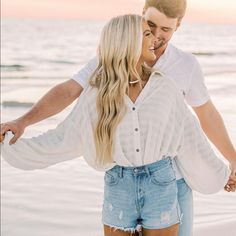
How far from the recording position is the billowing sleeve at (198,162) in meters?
3.14

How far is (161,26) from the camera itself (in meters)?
3.43

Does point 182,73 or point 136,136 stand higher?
point 182,73

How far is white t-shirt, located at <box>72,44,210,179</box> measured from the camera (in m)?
3.30

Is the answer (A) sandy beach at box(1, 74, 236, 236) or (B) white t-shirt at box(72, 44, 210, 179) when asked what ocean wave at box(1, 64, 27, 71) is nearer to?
(A) sandy beach at box(1, 74, 236, 236)

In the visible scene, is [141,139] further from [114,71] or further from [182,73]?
[182,73]

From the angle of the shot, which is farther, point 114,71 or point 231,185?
point 231,185

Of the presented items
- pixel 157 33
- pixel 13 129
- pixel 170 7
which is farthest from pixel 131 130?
pixel 170 7

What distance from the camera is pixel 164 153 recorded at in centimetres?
299

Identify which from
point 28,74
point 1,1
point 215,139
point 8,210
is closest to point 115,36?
point 215,139

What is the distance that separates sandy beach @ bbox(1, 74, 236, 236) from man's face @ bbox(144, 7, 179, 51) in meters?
2.22

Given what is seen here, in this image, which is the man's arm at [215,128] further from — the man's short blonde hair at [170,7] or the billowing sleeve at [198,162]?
the man's short blonde hair at [170,7]

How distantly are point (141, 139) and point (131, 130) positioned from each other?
7 cm

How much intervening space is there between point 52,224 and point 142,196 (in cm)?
293

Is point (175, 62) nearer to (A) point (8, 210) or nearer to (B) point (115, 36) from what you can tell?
(B) point (115, 36)
